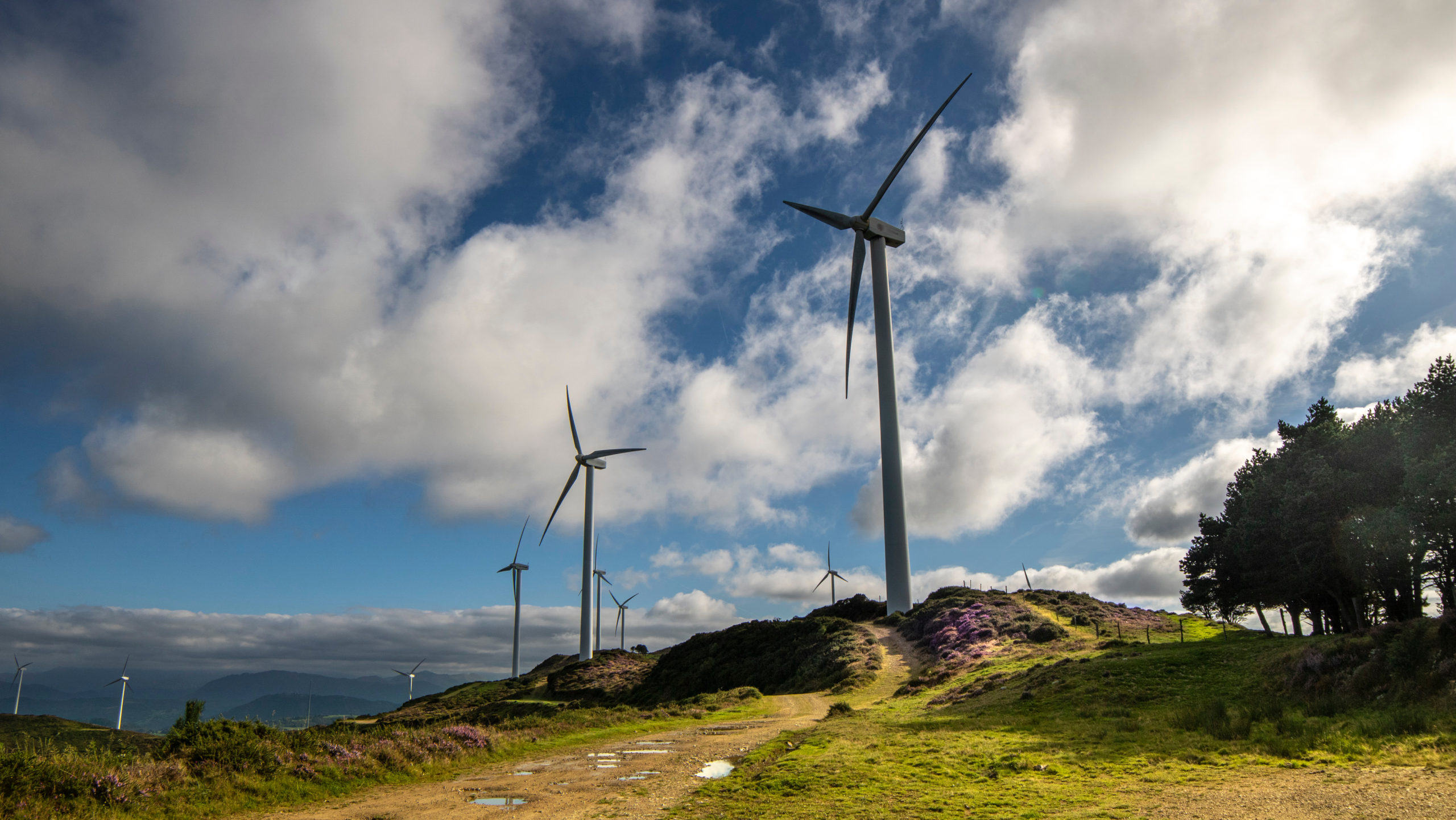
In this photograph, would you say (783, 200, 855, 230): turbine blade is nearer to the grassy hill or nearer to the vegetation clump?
the vegetation clump

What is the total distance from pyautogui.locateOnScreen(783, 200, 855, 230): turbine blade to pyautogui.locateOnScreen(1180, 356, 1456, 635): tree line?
4763cm

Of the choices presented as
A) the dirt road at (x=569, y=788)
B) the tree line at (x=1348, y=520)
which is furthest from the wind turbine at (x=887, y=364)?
the dirt road at (x=569, y=788)

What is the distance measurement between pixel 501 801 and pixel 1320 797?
18.2m

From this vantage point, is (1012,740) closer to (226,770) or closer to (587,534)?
→ (226,770)

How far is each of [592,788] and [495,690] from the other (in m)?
110

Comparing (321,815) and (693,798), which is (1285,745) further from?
(321,815)

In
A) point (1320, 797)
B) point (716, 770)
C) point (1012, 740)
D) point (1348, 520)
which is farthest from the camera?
point (1348, 520)

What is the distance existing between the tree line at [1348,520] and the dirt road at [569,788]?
43622mm

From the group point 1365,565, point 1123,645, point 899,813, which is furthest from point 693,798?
point 1365,565

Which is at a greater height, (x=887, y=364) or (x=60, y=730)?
(x=887, y=364)

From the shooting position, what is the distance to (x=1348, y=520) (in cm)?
4878

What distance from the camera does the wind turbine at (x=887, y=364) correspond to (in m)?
77.9

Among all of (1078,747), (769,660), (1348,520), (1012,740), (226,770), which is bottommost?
(769,660)

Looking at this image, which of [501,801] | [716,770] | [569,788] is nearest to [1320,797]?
[716,770]
